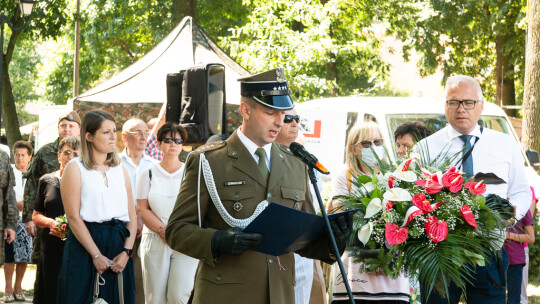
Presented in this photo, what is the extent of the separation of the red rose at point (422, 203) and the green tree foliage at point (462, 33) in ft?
76.3

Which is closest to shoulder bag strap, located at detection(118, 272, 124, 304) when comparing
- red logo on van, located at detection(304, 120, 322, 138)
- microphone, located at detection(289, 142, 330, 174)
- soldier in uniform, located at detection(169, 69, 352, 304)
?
soldier in uniform, located at detection(169, 69, 352, 304)

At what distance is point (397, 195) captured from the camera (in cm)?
521

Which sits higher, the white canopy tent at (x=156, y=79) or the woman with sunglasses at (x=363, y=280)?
the white canopy tent at (x=156, y=79)

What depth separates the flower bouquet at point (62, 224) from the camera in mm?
7512

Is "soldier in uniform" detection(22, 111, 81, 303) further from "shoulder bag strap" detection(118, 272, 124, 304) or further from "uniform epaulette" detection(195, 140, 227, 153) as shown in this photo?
"uniform epaulette" detection(195, 140, 227, 153)

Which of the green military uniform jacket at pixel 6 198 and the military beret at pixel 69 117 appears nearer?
the green military uniform jacket at pixel 6 198

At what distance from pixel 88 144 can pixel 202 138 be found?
1420 mm

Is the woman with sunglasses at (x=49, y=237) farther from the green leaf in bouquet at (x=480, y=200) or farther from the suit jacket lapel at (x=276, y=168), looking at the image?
the green leaf in bouquet at (x=480, y=200)

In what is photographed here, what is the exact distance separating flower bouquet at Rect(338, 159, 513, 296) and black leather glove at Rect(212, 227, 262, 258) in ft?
3.97

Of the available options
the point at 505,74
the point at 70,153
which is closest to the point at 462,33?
the point at 505,74

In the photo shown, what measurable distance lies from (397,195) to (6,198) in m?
4.82

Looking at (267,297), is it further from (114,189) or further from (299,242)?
(114,189)

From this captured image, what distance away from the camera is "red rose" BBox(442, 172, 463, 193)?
5223 mm

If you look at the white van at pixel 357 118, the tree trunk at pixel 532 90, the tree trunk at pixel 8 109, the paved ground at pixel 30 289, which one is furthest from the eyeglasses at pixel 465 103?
the tree trunk at pixel 8 109
